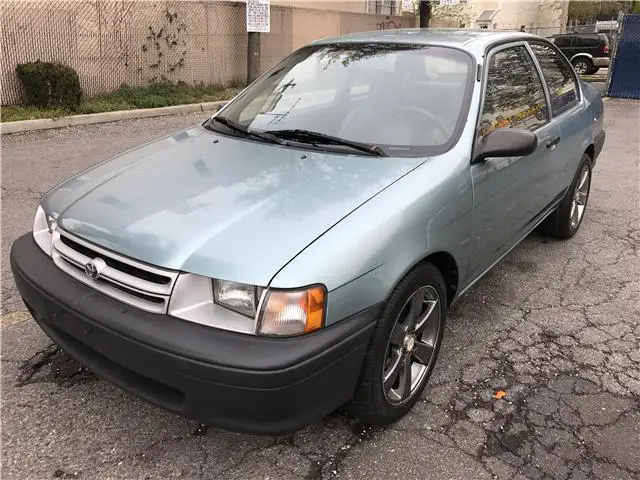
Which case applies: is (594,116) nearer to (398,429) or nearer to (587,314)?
(587,314)

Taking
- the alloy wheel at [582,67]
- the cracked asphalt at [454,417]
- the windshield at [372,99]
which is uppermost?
the alloy wheel at [582,67]

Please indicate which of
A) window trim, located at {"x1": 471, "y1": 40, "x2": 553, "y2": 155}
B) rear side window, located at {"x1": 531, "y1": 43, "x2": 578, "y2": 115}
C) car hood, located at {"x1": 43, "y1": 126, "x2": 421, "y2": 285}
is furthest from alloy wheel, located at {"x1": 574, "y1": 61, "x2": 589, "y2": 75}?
car hood, located at {"x1": 43, "y1": 126, "x2": 421, "y2": 285}

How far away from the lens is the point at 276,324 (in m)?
1.91

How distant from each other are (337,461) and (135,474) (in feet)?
2.63

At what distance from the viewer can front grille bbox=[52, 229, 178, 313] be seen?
1.99 m

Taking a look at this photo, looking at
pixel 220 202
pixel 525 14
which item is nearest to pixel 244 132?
pixel 220 202

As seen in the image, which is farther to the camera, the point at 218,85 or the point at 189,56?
the point at 218,85

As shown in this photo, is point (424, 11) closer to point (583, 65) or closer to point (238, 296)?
point (583, 65)

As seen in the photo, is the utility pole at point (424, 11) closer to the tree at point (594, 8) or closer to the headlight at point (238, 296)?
the headlight at point (238, 296)

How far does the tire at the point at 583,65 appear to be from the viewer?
62.0ft

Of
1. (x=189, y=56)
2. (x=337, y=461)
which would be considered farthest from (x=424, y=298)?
(x=189, y=56)

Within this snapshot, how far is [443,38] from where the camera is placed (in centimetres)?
337

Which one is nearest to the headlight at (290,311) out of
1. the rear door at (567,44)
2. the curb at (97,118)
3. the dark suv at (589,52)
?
the curb at (97,118)

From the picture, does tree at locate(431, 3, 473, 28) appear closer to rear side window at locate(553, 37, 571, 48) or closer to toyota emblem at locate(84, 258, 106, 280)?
rear side window at locate(553, 37, 571, 48)
